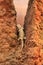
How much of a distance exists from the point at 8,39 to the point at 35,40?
0.45ft

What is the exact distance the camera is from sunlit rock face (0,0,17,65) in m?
1.08

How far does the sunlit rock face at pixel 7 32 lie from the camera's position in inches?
42.6

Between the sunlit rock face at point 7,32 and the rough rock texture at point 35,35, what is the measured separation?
0.08 m

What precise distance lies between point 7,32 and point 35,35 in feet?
0.47

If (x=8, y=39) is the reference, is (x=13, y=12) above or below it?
above

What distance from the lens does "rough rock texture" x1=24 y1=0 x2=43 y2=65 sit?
1035 millimetres

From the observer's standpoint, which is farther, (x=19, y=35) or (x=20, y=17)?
(x=20, y=17)

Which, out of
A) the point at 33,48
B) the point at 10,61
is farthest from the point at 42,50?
the point at 10,61

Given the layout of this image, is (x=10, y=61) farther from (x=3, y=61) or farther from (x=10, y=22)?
(x=10, y=22)

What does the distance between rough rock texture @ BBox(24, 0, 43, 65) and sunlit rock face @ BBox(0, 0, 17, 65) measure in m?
0.08

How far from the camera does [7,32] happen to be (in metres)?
1.11

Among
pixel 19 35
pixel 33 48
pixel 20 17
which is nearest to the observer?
pixel 33 48

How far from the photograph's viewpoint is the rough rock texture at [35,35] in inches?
40.8

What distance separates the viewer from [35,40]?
1.06 m
